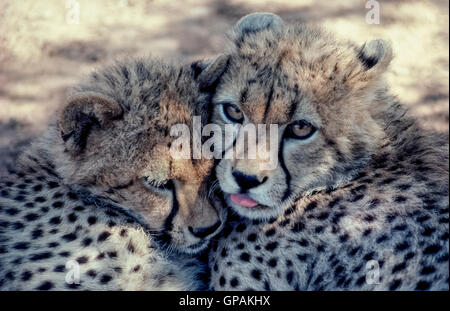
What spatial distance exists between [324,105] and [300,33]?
1.38 feet

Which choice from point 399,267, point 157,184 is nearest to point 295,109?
point 157,184

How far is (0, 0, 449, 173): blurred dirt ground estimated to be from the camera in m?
3.86

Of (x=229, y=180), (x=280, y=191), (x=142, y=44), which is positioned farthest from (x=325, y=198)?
(x=142, y=44)

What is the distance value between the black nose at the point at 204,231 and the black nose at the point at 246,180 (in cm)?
20

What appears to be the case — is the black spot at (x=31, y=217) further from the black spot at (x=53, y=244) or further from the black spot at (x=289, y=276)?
the black spot at (x=289, y=276)

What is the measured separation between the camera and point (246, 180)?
2418 mm

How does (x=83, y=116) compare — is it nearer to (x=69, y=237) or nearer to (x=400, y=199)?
(x=69, y=237)

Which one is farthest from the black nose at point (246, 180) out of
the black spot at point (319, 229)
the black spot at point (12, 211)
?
the black spot at point (12, 211)

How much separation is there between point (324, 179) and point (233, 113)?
455 millimetres
